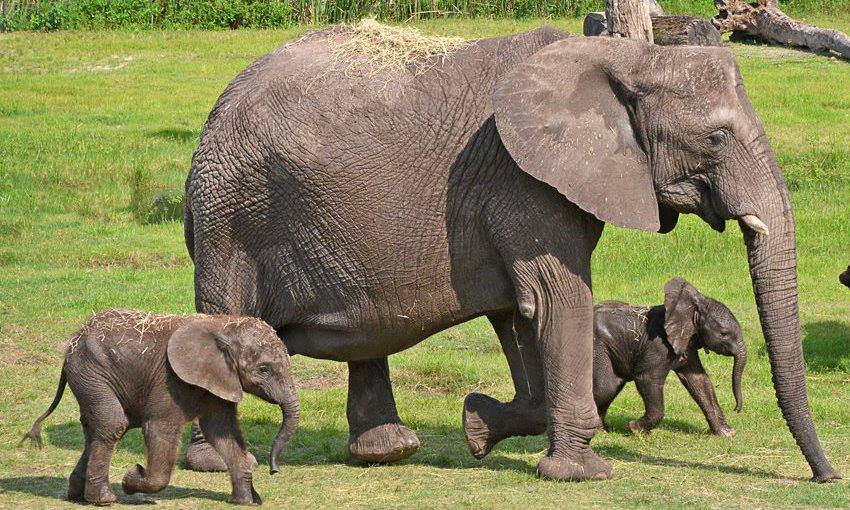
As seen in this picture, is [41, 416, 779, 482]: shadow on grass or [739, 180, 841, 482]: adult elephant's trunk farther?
[41, 416, 779, 482]: shadow on grass

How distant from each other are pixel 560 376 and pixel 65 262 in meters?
8.92

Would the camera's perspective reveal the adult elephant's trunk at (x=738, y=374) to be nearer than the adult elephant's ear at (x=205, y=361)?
No

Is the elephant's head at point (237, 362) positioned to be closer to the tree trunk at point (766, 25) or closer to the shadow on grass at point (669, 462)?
the shadow on grass at point (669, 462)

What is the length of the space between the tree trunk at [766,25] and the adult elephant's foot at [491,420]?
661 inches

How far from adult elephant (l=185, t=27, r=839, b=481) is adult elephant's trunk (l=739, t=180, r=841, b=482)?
0.01 m

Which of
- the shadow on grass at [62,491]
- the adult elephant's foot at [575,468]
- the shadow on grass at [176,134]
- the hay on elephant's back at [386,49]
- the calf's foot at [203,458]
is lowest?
the calf's foot at [203,458]

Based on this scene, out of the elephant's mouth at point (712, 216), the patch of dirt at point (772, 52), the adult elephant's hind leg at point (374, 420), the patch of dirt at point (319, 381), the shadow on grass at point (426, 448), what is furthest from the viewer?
the patch of dirt at point (772, 52)

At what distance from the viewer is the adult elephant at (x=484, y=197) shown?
8.67 metres

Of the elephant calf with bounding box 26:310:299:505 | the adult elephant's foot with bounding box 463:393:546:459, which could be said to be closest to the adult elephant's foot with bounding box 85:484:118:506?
the elephant calf with bounding box 26:310:299:505

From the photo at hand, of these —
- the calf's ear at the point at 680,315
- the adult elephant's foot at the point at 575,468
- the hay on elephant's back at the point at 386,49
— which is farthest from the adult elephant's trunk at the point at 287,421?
the calf's ear at the point at 680,315

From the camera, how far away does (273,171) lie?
928 cm

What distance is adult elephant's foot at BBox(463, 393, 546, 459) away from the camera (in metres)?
9.57

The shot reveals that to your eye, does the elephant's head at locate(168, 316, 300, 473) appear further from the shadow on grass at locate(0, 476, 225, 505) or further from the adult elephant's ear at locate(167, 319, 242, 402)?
the shadow on grass at locate(0, 476, 225, 505)

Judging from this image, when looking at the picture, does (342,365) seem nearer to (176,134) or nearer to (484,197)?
(484,197)
